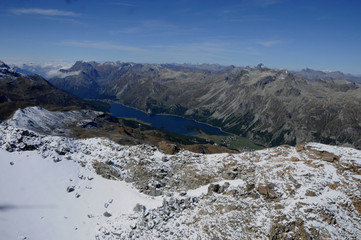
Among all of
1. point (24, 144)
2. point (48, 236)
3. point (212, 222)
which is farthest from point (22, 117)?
point (212, 222)

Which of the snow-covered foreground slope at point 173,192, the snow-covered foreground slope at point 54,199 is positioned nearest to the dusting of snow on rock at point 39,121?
the snow-covered foreground slope at point 173,192

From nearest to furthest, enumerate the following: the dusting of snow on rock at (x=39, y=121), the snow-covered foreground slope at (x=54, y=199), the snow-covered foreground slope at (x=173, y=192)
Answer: the snow-covered foreground slope at (x=173, y=192), the snow-covered foreground slope at (x=54, y=199), the dusting of snow on rock at (x=39, y=121)

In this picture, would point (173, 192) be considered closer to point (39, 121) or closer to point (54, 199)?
point (54, 199)

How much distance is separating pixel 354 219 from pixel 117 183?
103 feet

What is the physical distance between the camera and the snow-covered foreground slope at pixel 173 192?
82.6 ft

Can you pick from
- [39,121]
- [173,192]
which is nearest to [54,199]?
[173,192]

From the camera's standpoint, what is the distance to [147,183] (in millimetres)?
35312

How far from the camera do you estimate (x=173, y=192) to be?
109ft

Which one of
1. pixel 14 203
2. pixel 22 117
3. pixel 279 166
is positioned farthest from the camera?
pixel 22 117

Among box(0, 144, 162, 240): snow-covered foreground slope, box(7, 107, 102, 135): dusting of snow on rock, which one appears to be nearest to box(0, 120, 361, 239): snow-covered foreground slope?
box(0, 144, 162, 240): snow-covered foreground slope

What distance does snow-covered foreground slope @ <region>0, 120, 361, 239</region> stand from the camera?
82.6 ft

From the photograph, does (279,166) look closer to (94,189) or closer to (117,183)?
(117,183)

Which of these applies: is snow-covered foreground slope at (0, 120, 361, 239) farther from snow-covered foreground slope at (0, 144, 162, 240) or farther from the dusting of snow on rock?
the dusting of snow on rock

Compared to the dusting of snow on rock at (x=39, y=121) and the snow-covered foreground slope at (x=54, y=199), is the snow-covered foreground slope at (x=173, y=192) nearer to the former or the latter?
the snow-covered foreground slope at (x=54, y=199)
